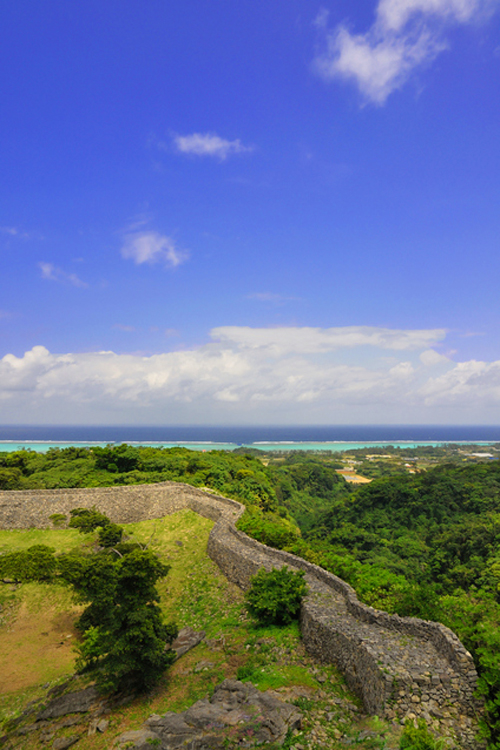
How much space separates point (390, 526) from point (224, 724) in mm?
38678

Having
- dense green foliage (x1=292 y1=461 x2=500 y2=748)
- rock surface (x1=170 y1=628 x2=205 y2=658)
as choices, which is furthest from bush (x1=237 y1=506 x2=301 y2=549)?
rock surface (x1=170 y1=628 x2=205 y2=658)

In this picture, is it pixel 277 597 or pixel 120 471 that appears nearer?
pixel 277 597

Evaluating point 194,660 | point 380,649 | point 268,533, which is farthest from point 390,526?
point 380,649

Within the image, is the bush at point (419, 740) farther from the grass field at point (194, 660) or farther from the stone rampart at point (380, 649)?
the stone rampart at point (380, 649)

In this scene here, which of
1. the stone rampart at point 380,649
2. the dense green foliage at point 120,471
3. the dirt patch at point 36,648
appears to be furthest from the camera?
the dense green foliage at point 120,471

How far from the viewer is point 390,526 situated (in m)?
42.2

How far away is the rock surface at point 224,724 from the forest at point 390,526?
178 inches

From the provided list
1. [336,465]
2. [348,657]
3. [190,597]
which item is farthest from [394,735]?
[336,465]

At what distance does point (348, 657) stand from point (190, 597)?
10052mm

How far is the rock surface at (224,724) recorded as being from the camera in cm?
815

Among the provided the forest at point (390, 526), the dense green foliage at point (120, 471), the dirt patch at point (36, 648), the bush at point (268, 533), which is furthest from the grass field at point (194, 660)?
the dense green foliage at point (120, 471)

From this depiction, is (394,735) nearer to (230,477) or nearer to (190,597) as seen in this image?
(190,597)

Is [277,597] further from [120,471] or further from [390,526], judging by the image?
[390,526]

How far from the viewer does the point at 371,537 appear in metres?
37.9
